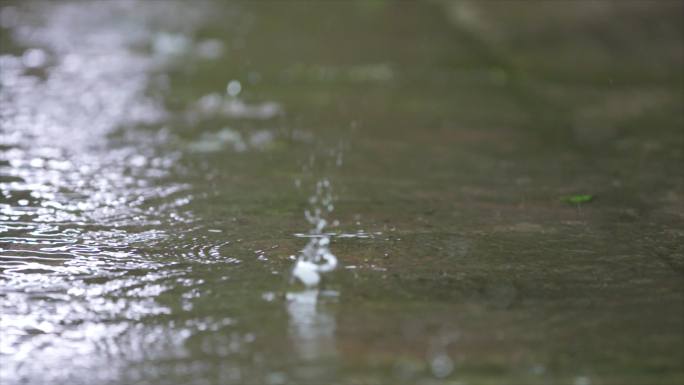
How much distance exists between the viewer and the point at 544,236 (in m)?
2.12

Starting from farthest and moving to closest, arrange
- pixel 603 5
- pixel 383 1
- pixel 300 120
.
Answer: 1. pixel 383 1
2. pixel 603 5
3. pixel 300 120

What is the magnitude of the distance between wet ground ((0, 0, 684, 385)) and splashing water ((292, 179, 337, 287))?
0.6 inches

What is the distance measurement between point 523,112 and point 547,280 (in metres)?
1.80

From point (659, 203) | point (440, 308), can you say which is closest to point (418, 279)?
point (440, 308)

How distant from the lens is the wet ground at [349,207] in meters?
1.53

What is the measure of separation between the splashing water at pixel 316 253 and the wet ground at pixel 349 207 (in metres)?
0.01

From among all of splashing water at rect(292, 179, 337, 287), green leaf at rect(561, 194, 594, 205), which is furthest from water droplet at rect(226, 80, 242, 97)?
green leaf at rect(561, 194, 594, 205)

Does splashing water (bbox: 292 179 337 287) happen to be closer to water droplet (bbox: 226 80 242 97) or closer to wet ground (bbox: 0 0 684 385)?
wet ground (bbox: 0 0 684 385)

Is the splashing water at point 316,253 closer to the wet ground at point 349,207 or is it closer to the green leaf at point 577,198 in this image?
the wet ground at point 349,207


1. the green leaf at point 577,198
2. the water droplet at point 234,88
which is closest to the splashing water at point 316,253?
the green leaf at point 577,198

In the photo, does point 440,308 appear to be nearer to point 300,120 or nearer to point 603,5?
point 300,120

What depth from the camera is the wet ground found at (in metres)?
1.53

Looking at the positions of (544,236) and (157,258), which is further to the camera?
(544,236)

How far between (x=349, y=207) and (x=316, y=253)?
0.41 m
